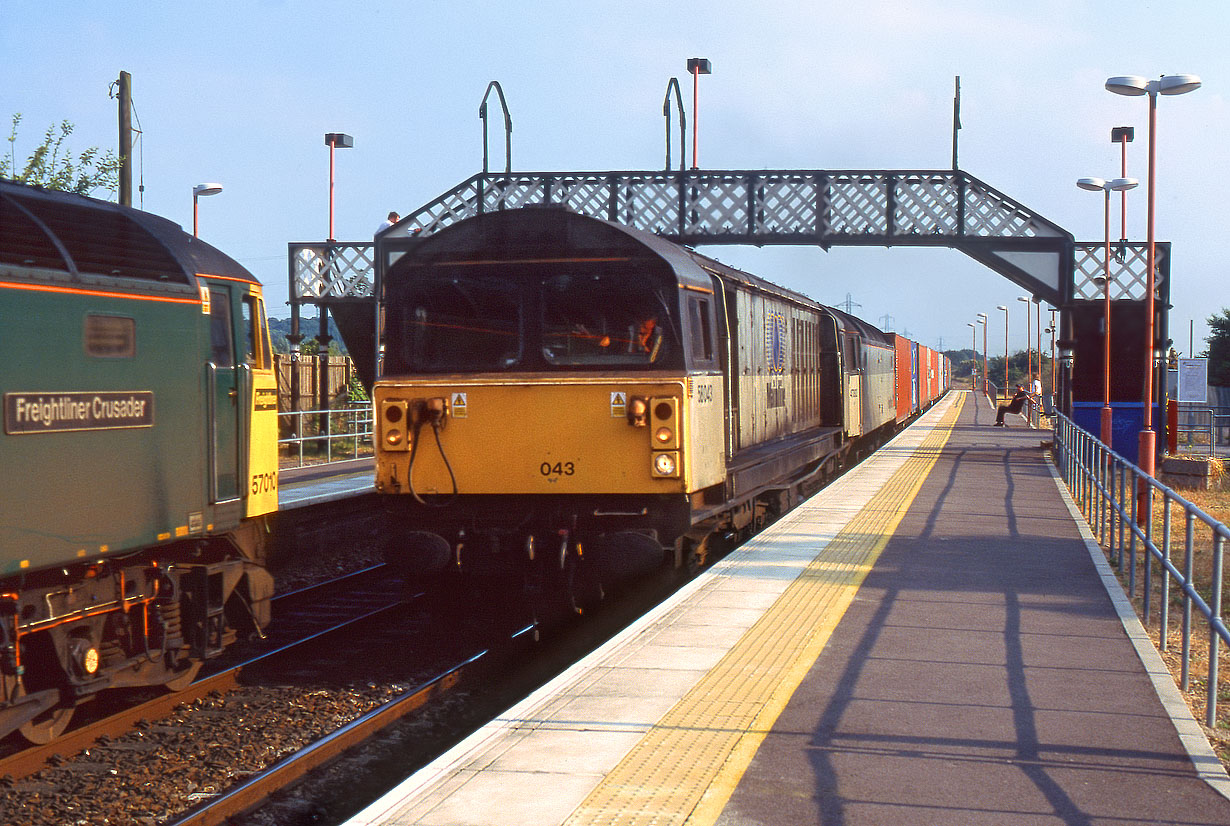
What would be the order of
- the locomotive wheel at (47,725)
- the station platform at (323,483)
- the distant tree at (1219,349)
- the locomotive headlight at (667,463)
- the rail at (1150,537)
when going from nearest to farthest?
the rail at (1150,537)
the locomotive wheel at (47,725)
the locomotive headlight at (667,463)
the station platform at (323,483)
the distant tree at (1219,349)

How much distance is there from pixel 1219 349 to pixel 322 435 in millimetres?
51424

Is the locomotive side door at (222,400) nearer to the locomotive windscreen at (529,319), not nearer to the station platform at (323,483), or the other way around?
the locomotive windscreen at (529,319)

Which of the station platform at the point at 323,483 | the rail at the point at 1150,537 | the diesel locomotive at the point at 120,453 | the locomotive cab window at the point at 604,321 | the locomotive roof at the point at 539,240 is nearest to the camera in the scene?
the rail at the point at 1150,537

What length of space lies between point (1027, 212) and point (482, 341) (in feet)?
61.2

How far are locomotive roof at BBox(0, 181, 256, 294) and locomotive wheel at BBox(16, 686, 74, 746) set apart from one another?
8.86 ft

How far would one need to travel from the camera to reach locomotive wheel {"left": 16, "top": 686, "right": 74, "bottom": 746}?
757 centimetres

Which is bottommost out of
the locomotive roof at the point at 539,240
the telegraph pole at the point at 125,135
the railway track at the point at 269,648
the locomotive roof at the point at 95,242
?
the railway track at the point at 269,648

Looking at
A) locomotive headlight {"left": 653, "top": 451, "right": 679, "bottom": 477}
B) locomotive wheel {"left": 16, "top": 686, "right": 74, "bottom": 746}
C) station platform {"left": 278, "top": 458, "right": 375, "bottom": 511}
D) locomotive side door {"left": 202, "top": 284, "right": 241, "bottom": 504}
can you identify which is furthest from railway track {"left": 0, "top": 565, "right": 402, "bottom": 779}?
locomotive headlight {"left": 653, "top": 451, "right": 679, "bottom": 477}

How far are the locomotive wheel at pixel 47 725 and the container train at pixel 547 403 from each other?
2.90 meters

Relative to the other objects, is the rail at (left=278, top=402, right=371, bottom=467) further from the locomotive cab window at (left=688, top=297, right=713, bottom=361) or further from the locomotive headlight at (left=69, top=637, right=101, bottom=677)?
the locomotive headlight at (left=69, top=637, right=101, bottom=677)

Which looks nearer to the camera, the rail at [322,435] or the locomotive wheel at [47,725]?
the locomotive wheel at [47,725]

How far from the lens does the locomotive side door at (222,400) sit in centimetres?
884

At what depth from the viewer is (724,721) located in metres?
6.38

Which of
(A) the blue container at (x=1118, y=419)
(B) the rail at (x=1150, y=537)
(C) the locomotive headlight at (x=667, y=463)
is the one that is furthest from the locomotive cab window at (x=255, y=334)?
(A) the blue container at (x=1118, y=419)
